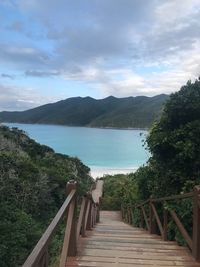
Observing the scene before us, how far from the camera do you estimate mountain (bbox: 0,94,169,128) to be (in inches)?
4838

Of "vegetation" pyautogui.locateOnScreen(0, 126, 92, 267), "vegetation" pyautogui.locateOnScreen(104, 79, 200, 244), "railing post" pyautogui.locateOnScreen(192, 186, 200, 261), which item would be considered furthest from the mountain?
"railing post" pyautogui.locateOnScreen(192, 186, 200, 261)

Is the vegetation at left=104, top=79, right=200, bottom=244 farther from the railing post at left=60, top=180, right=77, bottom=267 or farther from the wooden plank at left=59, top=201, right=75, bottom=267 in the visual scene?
the wooden plank at left=59, top=201, right=75, bottom=267

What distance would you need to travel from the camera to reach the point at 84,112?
477 ft

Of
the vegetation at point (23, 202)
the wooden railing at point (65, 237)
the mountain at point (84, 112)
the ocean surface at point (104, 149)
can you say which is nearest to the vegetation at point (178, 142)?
the wooden railing at point (65, 237)

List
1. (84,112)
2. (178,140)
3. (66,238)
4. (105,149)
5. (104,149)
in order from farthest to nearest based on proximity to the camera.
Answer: (84,112) < (104,149) < (105,149) < (178,140) < (66,238)

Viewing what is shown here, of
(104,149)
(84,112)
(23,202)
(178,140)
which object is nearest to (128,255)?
(178,140)

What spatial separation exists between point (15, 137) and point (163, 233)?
29675mm

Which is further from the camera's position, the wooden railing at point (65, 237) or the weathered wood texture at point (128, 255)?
the weathered wood texture at point (128, 255)

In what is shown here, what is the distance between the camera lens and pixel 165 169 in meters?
10.1

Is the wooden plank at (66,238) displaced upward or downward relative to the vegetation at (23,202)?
upward

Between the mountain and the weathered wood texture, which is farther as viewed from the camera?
the mountain

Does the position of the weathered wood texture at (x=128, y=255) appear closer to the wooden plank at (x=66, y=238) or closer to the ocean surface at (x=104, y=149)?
the wooden plank at (x=66, y=238)

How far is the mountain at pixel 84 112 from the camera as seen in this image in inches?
4838

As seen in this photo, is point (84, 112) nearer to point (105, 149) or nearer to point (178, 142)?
point (105, 149)
